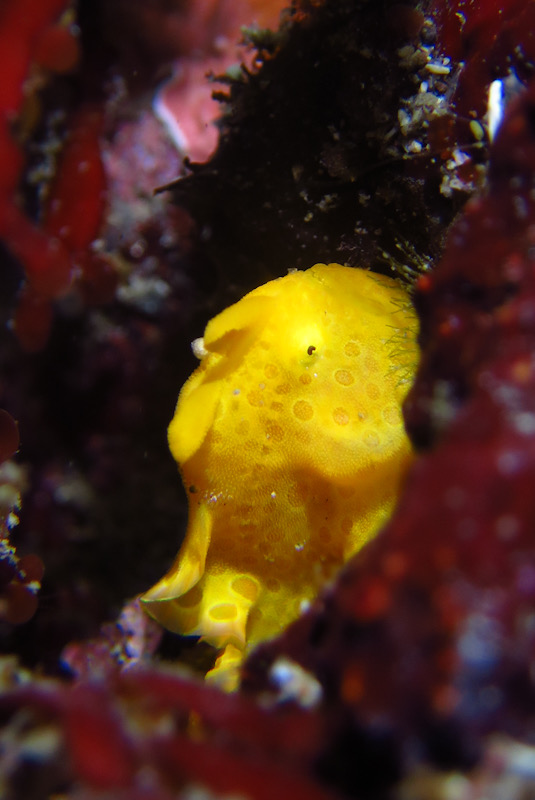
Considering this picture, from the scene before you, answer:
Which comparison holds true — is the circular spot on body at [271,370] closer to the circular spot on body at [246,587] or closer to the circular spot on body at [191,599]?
the circular spot on body at [246,587]

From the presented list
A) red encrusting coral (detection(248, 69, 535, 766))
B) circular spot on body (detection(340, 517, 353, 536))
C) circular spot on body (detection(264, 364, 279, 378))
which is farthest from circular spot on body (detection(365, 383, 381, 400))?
red encrusting coral (detection(248, 69, 535, 766))

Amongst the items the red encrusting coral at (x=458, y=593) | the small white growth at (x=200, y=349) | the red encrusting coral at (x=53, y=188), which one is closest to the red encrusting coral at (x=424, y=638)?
the red encrusting coral at (x=458, y=593)

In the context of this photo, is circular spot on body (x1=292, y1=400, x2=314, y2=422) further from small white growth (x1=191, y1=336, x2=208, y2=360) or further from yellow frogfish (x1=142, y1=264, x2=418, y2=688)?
small white growth (x1=191, y1=336, x2=208, y2=360)

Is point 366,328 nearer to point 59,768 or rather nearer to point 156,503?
point 59,768

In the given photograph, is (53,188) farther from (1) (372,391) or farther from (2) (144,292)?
(1) (372,391)

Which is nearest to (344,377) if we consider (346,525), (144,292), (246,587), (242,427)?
(242,427)

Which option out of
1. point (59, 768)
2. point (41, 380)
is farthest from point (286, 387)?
point (41, 380)
